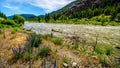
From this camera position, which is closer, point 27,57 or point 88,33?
point 27,57

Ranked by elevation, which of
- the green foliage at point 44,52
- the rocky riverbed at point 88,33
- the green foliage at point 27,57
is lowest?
the rocky riverbed at point 88,33

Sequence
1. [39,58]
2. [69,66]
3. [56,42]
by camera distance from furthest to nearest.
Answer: [56,42]
[39,58]
[69,66]

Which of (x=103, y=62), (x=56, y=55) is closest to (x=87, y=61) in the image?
(x=103, y=62)

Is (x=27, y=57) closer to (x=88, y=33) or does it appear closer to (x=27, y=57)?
(x=27, y=57)

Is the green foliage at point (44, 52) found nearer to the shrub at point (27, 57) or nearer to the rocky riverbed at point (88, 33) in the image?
the shrub at point (27, 57)

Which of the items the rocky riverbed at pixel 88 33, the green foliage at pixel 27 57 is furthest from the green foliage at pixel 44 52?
the rocky riverbed at pixel 88 33

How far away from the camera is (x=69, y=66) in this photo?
13.4m

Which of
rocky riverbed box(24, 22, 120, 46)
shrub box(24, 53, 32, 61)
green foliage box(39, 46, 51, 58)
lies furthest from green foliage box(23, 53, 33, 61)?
rocky riverbed box(24, 22, 120, 46)

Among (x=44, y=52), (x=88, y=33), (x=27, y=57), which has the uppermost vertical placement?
(x=44, y=52)

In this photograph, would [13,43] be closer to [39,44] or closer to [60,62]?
[39,44]

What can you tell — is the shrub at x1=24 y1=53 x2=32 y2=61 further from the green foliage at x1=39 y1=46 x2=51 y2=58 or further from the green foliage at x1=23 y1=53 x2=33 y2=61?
the green foliage at x1=39 y1=46 x2=51 y2=58

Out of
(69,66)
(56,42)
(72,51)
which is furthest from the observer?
(56,42)

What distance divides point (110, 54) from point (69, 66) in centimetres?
403

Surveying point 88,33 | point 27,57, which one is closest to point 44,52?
point 27,57
